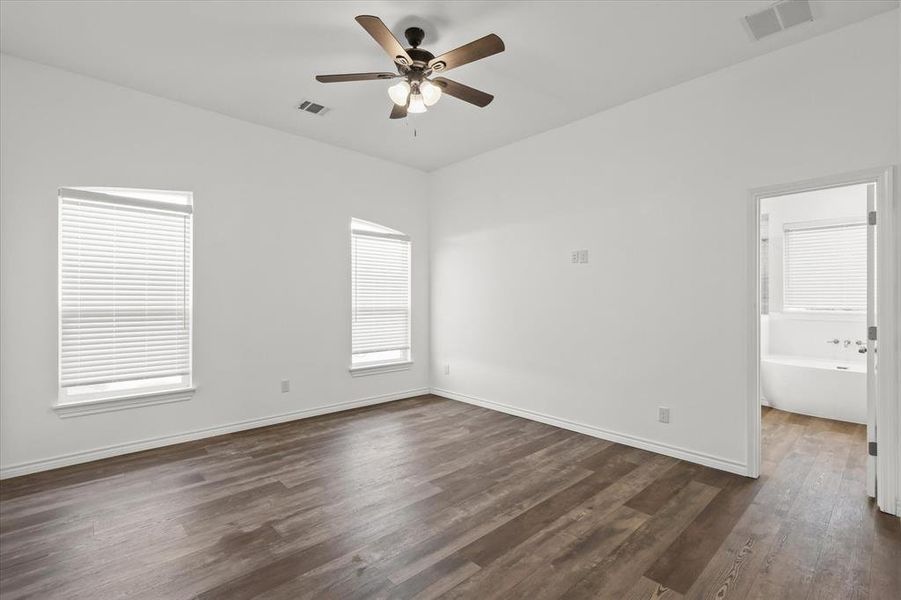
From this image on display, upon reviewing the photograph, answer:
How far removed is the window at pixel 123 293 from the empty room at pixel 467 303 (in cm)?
2

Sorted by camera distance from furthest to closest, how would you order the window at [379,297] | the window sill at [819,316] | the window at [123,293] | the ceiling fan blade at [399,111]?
the window at [379,297], the window sill at [819,316], the window at [123,293], the ceiling fan blade at [399,111]

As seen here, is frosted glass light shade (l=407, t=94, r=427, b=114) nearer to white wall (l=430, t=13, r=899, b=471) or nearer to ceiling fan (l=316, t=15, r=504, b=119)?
ceiling fan (l=316, t=15, r=504, b=119)

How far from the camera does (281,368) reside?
4.67m

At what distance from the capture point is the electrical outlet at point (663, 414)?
3.74 m

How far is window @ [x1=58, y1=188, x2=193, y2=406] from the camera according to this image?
3.51 metres

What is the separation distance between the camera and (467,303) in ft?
18.3

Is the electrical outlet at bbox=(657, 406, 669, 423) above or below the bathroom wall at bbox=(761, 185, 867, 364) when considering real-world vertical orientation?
below

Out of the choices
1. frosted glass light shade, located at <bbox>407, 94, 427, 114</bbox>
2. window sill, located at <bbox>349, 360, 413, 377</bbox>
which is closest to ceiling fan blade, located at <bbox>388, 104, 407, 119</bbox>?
frosted glass light shade, located at <bbox>407, 94, 427, 114</bbox>

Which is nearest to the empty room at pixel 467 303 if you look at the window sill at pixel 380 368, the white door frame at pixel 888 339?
the white door frame at pixel 888 339

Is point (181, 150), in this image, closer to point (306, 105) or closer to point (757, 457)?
point (306, 105)

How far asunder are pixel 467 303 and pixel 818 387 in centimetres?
399

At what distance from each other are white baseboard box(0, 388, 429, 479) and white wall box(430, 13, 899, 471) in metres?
1.62

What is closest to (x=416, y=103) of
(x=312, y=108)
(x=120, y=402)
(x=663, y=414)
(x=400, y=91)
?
(x=400, y=91)

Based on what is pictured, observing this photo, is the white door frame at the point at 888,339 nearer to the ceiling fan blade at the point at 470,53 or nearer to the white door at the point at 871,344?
the white door at the point at 871,344
